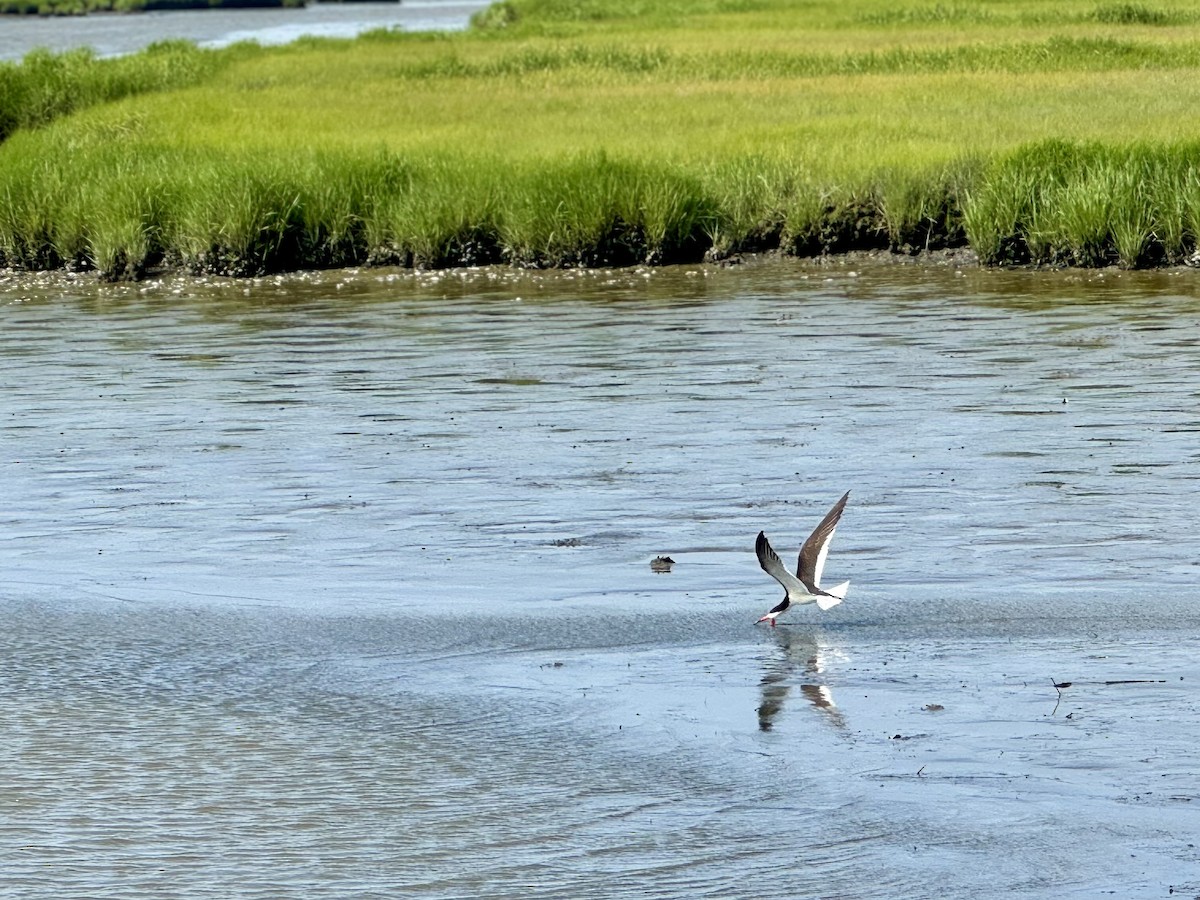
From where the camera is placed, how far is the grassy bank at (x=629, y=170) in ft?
60.7

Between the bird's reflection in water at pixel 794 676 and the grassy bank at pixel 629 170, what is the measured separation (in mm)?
11478

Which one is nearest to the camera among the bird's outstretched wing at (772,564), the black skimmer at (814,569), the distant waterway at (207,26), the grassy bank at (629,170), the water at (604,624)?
the water at (604,624)

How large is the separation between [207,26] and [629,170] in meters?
84.5

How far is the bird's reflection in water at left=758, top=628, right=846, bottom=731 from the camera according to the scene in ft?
20.3

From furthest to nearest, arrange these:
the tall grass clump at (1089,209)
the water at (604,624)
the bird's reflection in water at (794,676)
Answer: the tall grass clump at (1089,209)
the bird's reflection in water at (794,676)
the water at (604,624)

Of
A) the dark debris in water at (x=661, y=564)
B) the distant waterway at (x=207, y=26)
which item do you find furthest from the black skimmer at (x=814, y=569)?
the distant waterway at (x=207, y=26)

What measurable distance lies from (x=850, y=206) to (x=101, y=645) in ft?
42.8

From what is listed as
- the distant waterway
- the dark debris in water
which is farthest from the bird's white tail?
the distant waterway

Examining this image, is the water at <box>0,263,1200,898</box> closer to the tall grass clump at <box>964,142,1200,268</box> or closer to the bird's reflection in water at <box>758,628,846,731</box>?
the bird's reflection in water at <box>758,628,846,731</box>

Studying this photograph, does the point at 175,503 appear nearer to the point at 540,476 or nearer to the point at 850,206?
the point at 540,476

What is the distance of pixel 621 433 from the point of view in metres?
11.4

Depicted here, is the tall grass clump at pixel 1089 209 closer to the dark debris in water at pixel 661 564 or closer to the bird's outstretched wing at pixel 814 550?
the dark debris in water at pixel 661 564

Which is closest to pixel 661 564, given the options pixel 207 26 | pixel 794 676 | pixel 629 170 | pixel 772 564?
pixel 794 676

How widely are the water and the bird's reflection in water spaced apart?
0.02m
